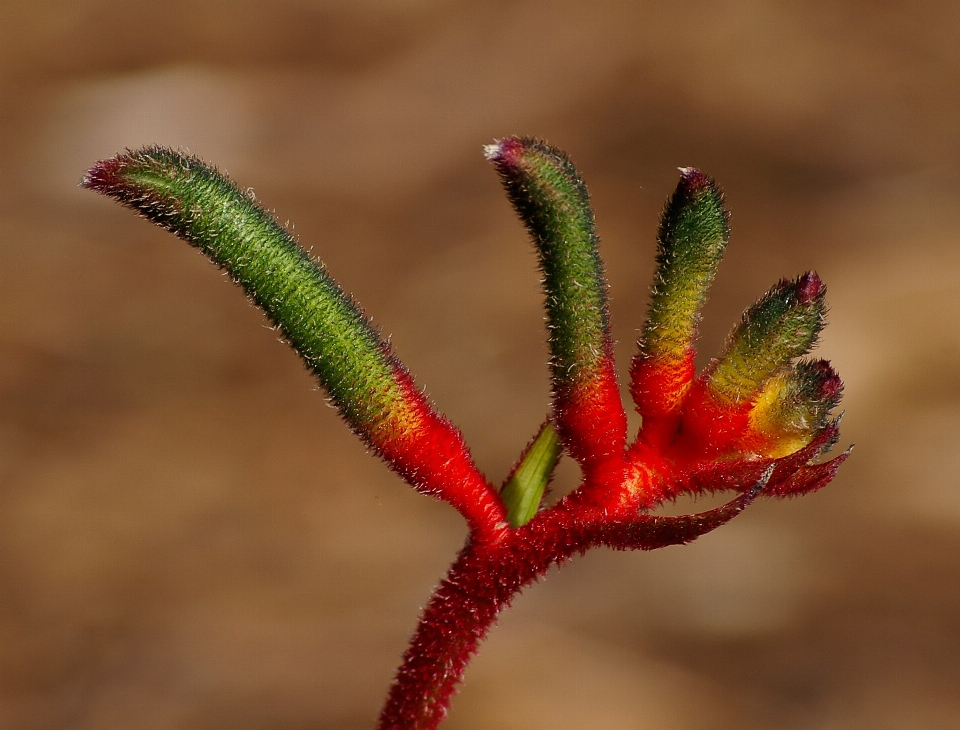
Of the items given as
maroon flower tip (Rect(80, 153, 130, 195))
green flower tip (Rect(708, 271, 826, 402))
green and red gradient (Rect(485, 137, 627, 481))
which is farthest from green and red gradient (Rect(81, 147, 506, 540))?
green flower tip (Rect(708, 271, 826, 402))

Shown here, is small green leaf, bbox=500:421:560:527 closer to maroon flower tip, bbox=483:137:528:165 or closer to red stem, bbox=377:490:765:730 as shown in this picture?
red stem, bbox=377:490:765:730

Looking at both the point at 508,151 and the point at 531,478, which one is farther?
the point at 531,478

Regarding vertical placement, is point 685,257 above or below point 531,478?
above

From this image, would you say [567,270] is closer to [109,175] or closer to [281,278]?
[281,278]

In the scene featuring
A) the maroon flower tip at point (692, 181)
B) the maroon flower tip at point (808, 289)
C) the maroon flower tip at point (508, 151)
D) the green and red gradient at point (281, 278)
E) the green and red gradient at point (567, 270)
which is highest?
the maroon flower tip at point (692, 181)

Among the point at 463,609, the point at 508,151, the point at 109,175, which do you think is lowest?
the point at 463,609

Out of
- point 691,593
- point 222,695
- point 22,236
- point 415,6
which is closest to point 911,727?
point 691,593

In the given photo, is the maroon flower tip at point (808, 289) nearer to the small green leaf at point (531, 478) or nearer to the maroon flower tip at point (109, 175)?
the small green leaf at point (531, 478)

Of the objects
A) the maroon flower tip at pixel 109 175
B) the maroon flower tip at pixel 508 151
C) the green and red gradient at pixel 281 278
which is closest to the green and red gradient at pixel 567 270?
the maroon flower tip at pixel 508 151

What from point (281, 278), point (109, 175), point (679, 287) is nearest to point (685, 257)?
point (679, 287)
